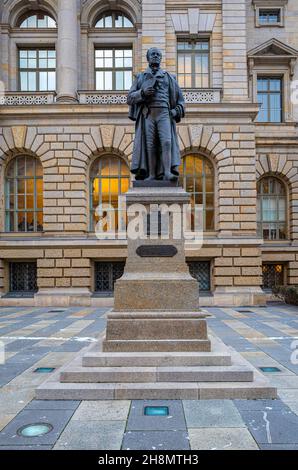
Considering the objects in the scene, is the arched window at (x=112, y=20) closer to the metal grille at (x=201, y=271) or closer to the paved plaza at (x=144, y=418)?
the metal grille at (x=201, y=271)

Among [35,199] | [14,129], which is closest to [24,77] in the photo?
[14,129]

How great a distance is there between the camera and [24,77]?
75.2ft

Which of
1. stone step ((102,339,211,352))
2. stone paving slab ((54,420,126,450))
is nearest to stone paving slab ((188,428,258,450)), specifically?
stone paving slab ((54,420,126,450))

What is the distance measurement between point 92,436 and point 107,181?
17854 millimetres

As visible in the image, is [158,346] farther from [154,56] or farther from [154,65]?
[154,56]

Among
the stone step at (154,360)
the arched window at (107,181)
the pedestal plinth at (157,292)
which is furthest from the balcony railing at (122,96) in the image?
the stone step at (154,360)

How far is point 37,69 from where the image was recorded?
22.9 metres

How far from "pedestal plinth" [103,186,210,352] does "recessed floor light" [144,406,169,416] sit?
4.54 ft

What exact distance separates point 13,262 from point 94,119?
8.87 metres

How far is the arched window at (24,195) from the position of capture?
21406 millimetres

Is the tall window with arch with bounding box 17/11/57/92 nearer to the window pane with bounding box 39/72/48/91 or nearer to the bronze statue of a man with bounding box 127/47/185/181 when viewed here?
the window pane with bounding box 39/72/48/91

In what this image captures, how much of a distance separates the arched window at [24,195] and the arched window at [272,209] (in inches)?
512

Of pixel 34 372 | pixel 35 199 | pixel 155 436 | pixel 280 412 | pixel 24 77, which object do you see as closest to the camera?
pixel 155 436

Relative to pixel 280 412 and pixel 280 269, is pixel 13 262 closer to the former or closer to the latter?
pixel 280 269
